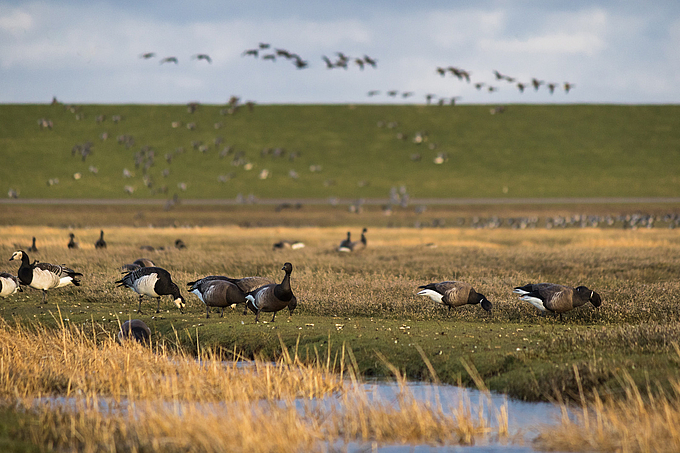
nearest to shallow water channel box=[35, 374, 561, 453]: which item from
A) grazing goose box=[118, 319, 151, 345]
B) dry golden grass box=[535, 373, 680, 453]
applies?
dry golden grass box=[535, 373, 680, 453]

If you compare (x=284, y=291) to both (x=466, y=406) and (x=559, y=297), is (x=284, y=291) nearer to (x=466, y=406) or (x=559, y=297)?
(x=466, y=406)

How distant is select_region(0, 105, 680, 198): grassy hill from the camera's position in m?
93.1

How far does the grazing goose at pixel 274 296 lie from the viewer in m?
17.4

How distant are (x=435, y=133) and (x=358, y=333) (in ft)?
327

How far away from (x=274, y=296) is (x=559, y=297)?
7.16m

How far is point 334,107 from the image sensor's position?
124m

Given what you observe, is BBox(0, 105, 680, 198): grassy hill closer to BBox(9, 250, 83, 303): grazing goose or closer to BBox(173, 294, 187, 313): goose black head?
BBox(9, 250, 83, 303): grazing goose

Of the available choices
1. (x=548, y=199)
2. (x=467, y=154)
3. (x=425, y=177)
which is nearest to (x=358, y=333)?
(x=548, y=199)

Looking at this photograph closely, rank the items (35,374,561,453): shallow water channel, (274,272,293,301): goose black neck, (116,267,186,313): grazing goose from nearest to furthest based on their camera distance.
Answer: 1. (35,374,561,453): shallow water channel
2. (274,272,293,301): goose black neck
3. (116,267,186,313): grazing goose

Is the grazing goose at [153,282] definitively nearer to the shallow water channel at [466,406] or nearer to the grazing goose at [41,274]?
the grazing goose at [41,274]

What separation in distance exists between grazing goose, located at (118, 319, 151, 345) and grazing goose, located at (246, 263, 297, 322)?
2793mm

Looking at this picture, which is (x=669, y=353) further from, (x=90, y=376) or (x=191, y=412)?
(x=90, y=376)

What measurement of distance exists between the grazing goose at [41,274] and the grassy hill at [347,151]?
66516 mm

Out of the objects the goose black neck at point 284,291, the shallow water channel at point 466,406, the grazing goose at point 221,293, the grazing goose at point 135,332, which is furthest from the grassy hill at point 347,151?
the shallow water channel at point 466,406
